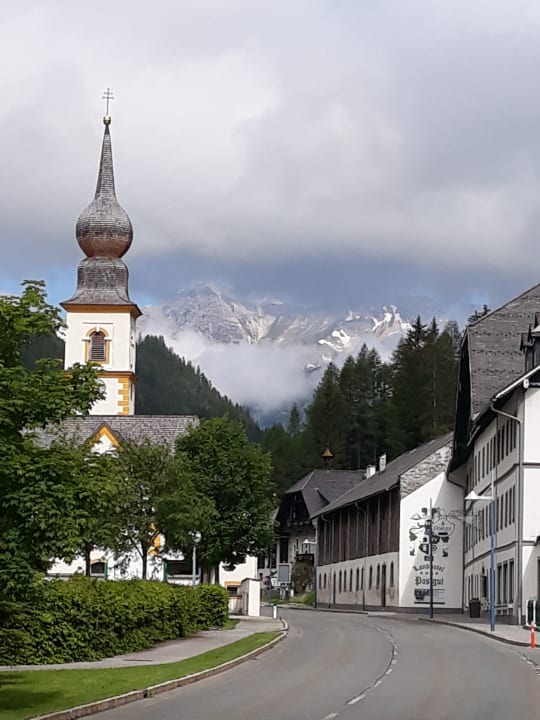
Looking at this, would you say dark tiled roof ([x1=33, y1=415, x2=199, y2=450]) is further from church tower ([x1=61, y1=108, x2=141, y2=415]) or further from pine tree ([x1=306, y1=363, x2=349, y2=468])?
pine tree ([x1=306, y1=363, x2=349, y2=468])

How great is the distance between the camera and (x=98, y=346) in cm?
9562

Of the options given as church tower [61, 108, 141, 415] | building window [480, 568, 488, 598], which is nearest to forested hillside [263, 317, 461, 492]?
church tower [61, 108, 141, 415]

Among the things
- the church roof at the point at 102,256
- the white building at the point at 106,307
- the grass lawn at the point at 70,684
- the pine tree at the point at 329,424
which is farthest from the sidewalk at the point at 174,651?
the pine tree at the point at 329,424

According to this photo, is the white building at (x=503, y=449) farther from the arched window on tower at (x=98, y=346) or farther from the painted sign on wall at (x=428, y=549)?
the arched window on tower at (x=98, y=346)

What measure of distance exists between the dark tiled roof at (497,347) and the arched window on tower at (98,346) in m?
34.3

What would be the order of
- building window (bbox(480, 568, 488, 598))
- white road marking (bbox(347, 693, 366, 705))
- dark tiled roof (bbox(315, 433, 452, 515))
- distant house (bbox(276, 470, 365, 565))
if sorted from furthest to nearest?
distant house (bbox(276, 470, 365, 565)) → dark tiled roof (bbox(315, 433, 452, 515)) → building window (bbox(480, 568, 488, 598)) → white road marking (bbox(347, 693, 366, 705))

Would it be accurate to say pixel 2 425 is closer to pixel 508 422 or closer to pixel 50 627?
pixel 50 627

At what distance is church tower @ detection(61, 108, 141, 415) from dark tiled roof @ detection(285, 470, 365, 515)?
29.3m

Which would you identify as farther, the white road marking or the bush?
the bush

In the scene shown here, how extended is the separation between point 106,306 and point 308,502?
33586 mm

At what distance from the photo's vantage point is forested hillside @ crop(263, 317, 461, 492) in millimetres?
130375

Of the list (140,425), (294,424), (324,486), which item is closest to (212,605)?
(140,425)

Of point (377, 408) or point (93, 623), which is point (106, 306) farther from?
point (93, 623)

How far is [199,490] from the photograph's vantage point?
56.0m
